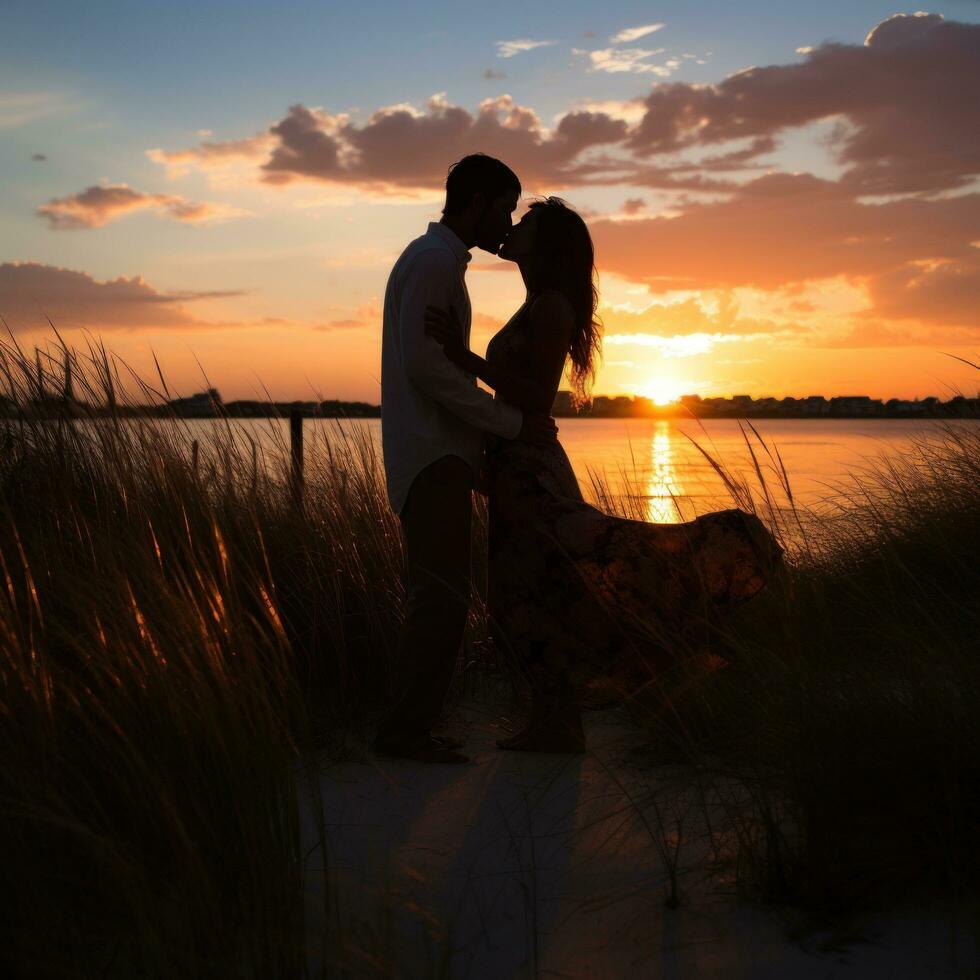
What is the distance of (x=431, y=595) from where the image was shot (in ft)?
11.2

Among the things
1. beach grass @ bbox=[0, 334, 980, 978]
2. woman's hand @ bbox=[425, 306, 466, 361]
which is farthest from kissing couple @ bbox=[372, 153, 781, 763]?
beach grass @ bbox=[0, 334, 980, 978]

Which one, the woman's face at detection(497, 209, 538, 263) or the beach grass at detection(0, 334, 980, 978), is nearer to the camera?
the beach grass at detection(0, 334, 980, 978)

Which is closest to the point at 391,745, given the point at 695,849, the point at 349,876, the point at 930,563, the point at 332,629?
the point at 332,629

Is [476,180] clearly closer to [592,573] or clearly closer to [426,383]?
[426,383]

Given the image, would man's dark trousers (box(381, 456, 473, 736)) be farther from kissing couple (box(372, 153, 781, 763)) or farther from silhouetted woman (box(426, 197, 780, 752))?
silhouetted woman (box(426, 197, 780, 752))

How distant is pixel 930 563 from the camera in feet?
16.0

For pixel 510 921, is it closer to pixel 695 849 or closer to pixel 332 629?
pixel 695 849

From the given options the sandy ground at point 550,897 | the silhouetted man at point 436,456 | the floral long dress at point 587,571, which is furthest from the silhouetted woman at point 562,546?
the sandy ground at point 550,897

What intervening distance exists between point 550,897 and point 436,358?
1715mm

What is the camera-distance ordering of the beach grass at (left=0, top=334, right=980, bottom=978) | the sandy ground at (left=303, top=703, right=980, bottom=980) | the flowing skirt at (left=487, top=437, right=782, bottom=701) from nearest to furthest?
the beach grass at (left=0, top=334, right=980, bottom=978) < the sandy ground at (left=303, top=703, right=980, bottom=980) < the flowing skirt at (left=487, top=437, right=782, bottom=701)

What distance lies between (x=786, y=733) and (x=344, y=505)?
2.62 metres

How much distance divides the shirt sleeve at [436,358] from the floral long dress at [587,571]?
0.67ft

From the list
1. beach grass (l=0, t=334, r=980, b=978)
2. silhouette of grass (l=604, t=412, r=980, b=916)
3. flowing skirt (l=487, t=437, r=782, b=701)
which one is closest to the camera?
beach grass (l=0, t=334, r=980, b=978)

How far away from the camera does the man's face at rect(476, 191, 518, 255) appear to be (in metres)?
3.42
